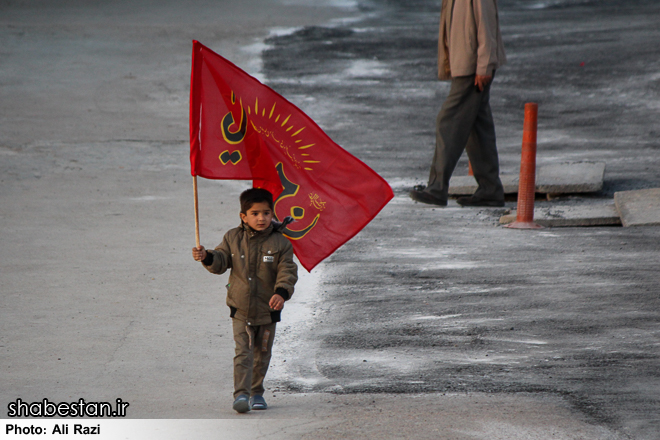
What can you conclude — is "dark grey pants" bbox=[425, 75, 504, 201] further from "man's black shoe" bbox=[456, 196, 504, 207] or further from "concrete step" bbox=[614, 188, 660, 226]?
"concrete step" bbox=[614, 188, 660, 226]

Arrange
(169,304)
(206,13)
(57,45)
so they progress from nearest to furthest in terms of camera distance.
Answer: (169,304), (57,45), (206,13)

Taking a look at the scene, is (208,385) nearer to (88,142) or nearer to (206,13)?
(88,142)

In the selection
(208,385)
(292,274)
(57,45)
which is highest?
(57,45)

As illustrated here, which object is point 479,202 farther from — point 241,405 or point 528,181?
point 241,405

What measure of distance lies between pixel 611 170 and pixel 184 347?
21.9ft

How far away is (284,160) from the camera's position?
470cm

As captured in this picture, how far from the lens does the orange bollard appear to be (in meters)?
7.79

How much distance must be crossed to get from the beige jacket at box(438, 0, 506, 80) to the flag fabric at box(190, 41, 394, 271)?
13.1 feet

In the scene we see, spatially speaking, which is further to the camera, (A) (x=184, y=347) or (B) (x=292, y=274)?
(A) (x=184, y=347)

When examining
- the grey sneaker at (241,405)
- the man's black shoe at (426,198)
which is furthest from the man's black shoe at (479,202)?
the grey sneaker at (241,405)

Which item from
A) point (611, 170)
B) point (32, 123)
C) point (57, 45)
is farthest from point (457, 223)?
point (57, 45)

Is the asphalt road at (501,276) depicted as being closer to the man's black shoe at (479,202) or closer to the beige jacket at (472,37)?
the man's black shoe at (479,202)

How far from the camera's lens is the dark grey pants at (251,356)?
424 centimetres

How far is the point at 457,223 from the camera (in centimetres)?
807
